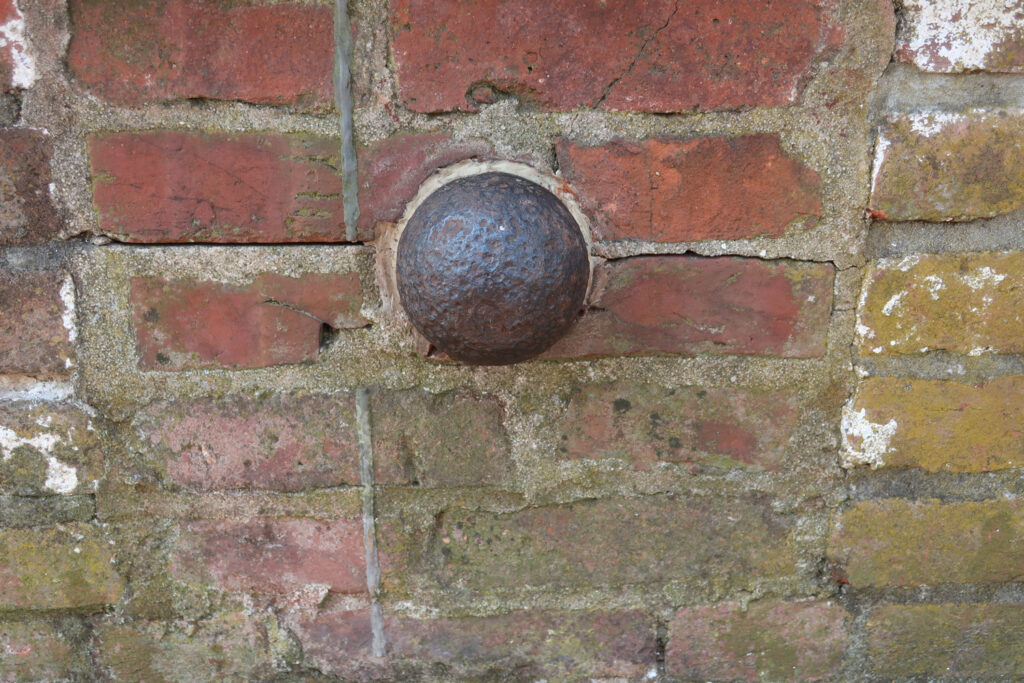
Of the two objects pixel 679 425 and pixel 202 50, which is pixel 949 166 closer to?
pixel 679 425

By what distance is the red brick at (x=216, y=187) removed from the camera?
1.66 feet

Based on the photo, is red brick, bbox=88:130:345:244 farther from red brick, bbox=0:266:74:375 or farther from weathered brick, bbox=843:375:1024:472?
weathered brick, bbox=843:375:1024:472

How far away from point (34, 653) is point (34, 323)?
1.02 feet

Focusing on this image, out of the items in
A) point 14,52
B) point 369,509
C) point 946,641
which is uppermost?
point 14,52

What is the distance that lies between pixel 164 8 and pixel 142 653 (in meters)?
0.56

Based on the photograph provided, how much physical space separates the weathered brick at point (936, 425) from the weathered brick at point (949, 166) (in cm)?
15

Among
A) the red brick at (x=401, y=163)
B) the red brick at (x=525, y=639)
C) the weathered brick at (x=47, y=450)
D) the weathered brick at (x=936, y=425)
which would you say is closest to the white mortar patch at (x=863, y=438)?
the weathered brick at (x=936, y=425)

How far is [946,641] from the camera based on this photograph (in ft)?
1.95

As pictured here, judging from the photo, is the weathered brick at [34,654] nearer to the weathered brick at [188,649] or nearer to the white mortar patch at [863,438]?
the weathered brick at [188,649]

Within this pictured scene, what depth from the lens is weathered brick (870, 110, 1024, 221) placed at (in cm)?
51

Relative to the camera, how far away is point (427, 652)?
59cm

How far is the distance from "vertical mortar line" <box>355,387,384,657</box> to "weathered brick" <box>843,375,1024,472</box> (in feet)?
1.38

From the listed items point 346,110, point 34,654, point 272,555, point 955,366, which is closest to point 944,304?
point 955,366

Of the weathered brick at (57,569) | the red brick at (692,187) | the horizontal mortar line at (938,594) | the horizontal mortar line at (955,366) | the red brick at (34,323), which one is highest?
the red brick at (692,187)
